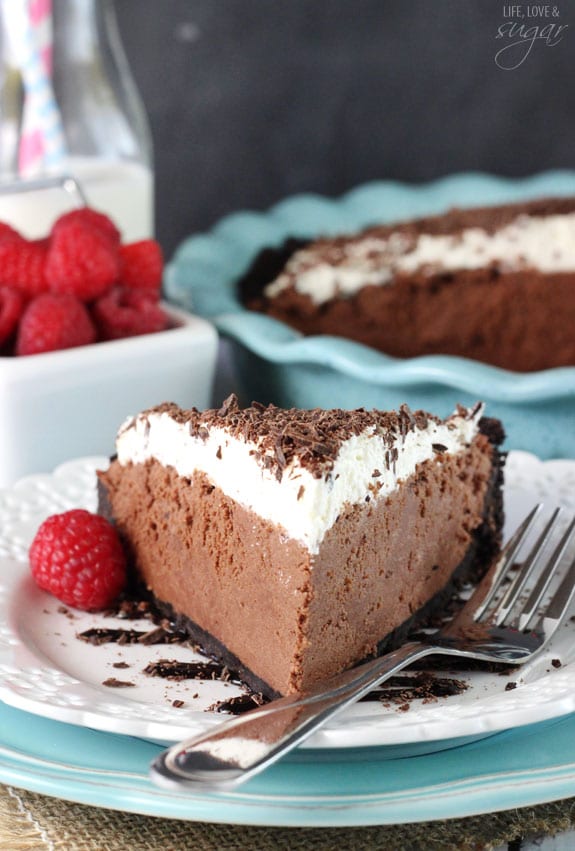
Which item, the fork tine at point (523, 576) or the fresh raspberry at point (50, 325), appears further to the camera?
the fresh raspberry at point (50, 325)

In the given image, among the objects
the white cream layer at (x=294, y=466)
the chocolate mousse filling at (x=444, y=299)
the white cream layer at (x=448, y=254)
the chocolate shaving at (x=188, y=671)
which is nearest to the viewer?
the white cream layer at (x=294, y=466)

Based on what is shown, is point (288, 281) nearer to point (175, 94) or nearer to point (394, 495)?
point (175, 94)

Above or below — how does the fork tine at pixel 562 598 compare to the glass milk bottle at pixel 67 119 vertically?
below

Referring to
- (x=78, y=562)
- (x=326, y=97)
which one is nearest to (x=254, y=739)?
(x=78, y=562)

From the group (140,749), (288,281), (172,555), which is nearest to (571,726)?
(140,749)

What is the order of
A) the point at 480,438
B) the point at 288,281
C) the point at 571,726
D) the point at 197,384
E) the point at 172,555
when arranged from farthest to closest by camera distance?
the point at 288,281 → the point at 197,384 → the point at 480,438 → the point at 172,555 → the point at 571,726

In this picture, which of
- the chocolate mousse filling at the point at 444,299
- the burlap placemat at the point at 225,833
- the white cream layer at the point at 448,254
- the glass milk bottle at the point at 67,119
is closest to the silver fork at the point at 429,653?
the burlap placemat at the point at 225,833

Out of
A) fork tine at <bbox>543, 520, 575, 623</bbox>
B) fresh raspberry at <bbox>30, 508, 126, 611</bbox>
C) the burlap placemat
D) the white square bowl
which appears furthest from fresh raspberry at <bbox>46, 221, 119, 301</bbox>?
the burlap placemat

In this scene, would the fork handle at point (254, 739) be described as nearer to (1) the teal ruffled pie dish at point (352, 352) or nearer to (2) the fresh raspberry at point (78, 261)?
(1) the teal ruffled pie dish at point (352, 352)
